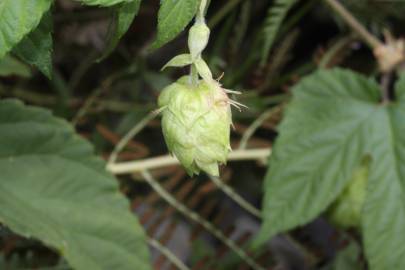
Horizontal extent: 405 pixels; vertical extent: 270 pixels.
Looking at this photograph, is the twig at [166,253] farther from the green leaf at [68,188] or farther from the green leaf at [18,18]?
the green leaf at [18,18]

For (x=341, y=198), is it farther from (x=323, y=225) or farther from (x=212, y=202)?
(x=323, y=225)

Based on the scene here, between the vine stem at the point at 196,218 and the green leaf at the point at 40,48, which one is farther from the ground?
the green leaf at the point at 40,48

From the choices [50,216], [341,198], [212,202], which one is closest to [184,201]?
[212,202]

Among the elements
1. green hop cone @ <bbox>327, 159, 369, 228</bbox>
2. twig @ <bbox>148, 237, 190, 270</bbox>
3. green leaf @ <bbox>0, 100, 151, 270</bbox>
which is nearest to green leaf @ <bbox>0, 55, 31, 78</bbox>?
green leaf @ <bbox>0, 100, 151, 270</bbox>

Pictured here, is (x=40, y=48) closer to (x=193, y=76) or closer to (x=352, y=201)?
(x=193, y=76)

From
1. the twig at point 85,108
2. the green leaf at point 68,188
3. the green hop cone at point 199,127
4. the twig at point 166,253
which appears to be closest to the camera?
the green hop cone at point 199,127

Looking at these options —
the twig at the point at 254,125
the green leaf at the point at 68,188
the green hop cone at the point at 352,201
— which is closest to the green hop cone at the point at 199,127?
the green leaf at the point at 68,188
